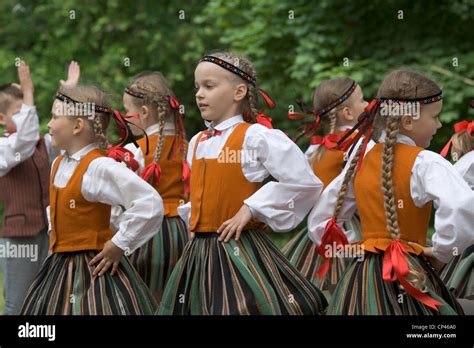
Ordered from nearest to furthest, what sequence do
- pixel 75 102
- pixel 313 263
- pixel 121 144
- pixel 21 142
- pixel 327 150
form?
1. pixel 75 102
2. pixel 121 144
3. pixel 21 142
4. pixel 313 263
5. pixel 327 150

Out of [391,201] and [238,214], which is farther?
[238,214]

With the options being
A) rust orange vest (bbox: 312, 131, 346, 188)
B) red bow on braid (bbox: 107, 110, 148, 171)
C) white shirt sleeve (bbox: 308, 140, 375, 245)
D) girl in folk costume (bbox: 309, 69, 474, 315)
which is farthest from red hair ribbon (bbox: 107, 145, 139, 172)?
rust orange vest (bbox: 312, 131, 346, 188)

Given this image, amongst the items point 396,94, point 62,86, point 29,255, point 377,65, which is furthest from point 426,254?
point 377,65

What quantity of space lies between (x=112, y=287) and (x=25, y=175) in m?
1.87

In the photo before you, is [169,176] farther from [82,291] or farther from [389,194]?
[389,194]

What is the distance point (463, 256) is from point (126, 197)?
2.24m

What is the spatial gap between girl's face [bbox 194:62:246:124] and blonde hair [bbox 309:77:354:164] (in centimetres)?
180

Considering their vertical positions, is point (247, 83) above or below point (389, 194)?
above

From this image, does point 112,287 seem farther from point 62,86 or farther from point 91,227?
point 62,86

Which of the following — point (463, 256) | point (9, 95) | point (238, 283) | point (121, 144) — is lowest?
point (463, 256)

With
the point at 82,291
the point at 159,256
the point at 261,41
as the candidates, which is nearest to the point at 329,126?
the point at 159,256

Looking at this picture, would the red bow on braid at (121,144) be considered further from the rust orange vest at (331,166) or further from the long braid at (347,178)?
the rust orange vest at (331,166)

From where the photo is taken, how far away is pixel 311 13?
10.7 meters

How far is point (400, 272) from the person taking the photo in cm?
385
